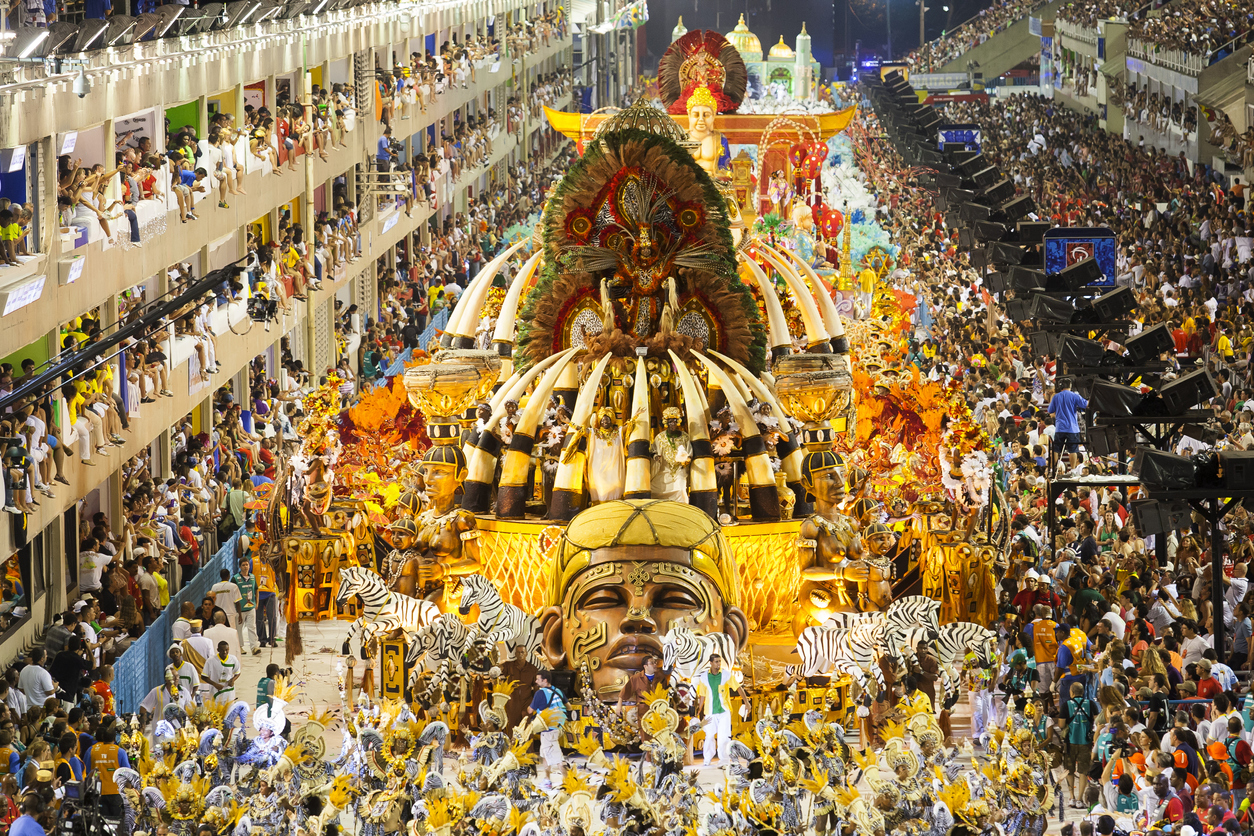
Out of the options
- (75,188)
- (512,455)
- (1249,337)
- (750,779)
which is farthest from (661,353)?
(1249,337)

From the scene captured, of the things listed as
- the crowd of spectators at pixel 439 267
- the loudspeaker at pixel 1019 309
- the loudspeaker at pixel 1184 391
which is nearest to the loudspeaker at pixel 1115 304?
the loudspeaker at pixel 1019 309

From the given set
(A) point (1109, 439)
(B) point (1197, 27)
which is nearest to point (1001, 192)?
(B) point (1197, 27)

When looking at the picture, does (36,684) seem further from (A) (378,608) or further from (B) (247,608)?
(B) (247,608)

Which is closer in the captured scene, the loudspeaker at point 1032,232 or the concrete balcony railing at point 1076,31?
the loudspeaker at point 1032,232

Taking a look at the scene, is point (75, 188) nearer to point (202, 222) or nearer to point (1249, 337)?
point (202, 222)

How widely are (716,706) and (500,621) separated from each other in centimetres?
187

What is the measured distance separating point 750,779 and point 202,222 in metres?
15.9

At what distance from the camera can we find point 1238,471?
17.7 meters

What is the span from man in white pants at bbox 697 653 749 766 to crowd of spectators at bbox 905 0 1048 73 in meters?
78.1

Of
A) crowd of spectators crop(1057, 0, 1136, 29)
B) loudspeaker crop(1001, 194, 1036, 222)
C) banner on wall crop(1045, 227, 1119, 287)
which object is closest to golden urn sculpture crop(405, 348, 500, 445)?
banner on wall crop(1045, 227, 1119, 287)

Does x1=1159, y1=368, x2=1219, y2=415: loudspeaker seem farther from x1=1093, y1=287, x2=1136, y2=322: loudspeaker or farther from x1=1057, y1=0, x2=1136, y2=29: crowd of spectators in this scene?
x1=1057, y1=0, x2=1136, y2=29: crowd of spectators

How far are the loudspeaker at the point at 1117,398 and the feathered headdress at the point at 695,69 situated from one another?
20.3 metres

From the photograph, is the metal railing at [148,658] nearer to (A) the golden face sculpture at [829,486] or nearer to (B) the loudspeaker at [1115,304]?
(A) the golden face sculpture at [829,486]

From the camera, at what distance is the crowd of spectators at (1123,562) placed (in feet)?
47.7
